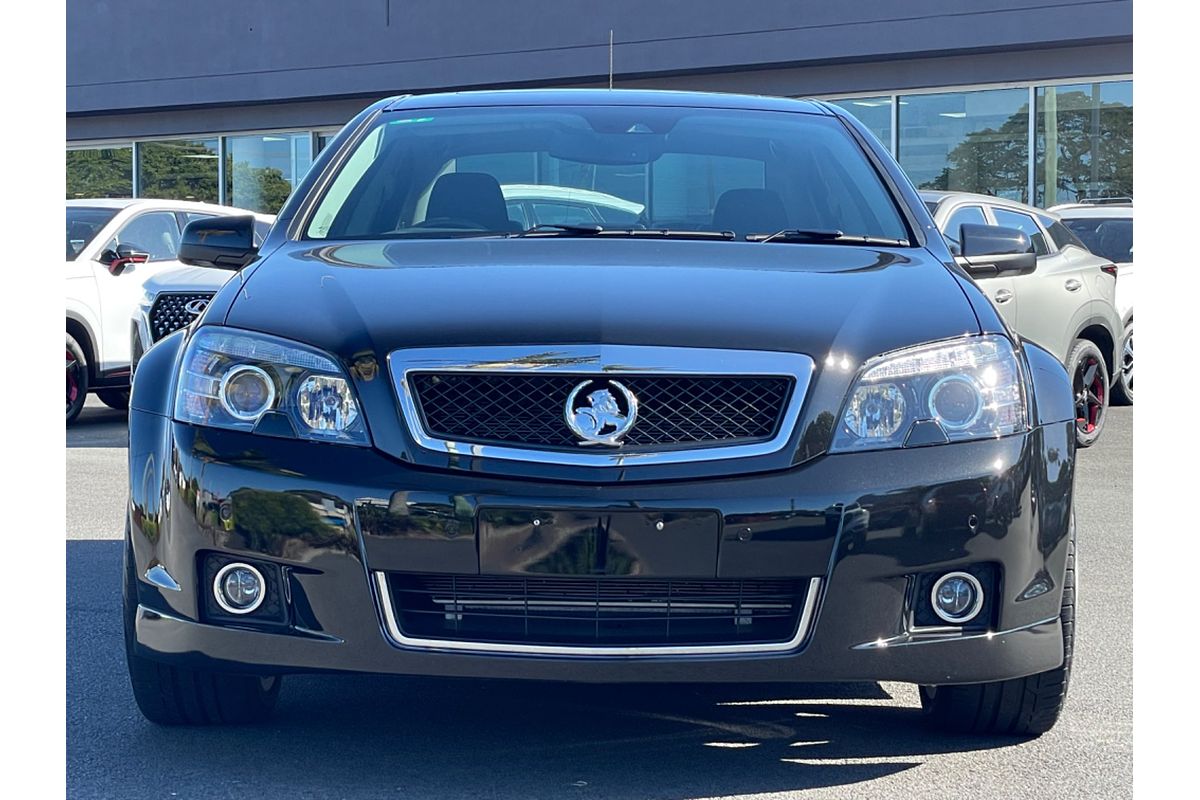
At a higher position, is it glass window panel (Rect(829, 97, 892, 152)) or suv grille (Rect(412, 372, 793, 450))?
glass window panel (Rect(829, 97, 892, 152))

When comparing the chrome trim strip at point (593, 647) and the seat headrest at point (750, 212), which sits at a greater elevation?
the seat headrest at point (750, 212)

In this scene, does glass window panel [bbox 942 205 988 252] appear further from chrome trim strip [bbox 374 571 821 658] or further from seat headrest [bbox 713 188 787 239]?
chrome trim strip [bbox 374 571 821 658]

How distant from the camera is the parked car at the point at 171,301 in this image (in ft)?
35.6

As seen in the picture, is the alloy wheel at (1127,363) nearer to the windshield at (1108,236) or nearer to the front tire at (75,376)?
the windshield at (1108,236)

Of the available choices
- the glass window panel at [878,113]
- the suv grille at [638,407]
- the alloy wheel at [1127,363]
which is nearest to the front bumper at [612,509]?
the suv grille at [638,407]

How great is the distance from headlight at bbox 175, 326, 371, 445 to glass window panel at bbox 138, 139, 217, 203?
23308 millimetres

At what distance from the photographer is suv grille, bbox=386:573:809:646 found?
11.3ft

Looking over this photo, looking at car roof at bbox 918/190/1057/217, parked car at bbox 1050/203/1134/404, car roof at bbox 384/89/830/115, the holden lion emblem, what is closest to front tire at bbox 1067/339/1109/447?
car roof at bbox 918/190/1057/217

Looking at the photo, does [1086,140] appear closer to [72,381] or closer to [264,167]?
[72,381]

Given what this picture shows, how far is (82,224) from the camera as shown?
41.6ft

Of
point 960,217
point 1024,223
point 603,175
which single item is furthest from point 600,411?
point 1024,223

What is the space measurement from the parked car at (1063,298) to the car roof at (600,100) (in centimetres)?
540
